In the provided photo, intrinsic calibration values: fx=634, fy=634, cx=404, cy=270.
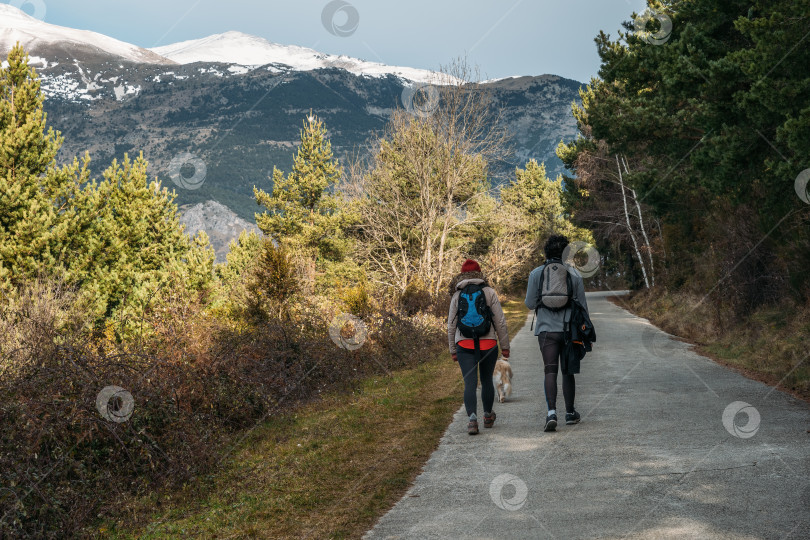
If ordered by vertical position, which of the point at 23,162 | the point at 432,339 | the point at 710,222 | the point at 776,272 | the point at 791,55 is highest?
the point at 23,162

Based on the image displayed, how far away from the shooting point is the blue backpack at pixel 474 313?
772 cm

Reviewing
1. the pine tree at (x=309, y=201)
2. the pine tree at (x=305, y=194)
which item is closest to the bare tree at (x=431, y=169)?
the pine tree at (x=309, y=201)

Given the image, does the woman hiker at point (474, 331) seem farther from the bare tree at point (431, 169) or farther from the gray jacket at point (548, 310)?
the bare tree at point (431, 169)

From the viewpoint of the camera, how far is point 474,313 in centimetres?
775

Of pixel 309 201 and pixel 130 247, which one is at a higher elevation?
pixel 309 201

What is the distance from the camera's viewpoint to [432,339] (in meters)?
19.5

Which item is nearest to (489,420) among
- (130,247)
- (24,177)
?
(24,177)

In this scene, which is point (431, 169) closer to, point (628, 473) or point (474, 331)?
point (474, 331)

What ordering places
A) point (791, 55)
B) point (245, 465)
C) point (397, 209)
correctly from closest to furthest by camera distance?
point (245, 465)
point (791, 55)
point (397, 209)

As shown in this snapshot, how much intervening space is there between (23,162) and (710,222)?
2599cm

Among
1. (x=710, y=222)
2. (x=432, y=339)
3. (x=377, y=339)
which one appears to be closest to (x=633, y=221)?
(x=710, y=222)

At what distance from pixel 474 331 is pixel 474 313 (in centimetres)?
22

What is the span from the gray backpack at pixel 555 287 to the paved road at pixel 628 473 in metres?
1.53

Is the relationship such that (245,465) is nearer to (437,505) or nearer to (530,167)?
(437,505)
